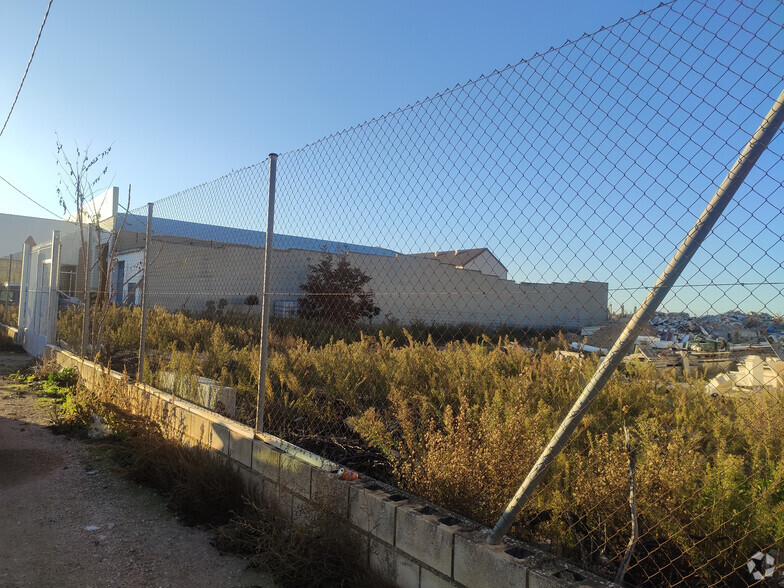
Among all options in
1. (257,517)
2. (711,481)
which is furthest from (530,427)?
(257,517)

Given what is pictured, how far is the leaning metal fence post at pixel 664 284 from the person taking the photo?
1811 millimetres

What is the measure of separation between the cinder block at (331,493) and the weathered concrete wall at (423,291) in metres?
1.18

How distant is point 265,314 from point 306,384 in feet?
4.85

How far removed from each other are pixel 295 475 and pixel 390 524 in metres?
0.92

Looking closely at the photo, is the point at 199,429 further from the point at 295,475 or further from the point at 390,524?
the point at 390,524

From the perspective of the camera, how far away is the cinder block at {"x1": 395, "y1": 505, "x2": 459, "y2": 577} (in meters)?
2.51

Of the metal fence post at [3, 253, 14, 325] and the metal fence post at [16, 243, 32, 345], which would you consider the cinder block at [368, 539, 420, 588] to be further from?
the metal fence post at [3, 253, 14, 325]

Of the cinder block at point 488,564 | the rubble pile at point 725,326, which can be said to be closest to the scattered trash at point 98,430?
the cinder block at point 488,564

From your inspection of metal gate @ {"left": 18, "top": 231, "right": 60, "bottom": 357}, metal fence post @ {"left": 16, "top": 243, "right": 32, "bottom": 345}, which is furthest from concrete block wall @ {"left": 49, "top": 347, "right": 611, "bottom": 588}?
metal fence post @ {"left": 16, "top": 243, "right": 32, "bottom": 345}

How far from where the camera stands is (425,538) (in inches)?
103

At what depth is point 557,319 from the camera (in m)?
2.80

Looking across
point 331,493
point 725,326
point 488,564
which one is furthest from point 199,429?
point 725,326

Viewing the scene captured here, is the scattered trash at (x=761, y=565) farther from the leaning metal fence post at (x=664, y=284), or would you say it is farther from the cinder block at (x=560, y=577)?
the leaning metal fence post at (x=664, y=284)

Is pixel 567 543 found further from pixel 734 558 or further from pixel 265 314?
pixel 265 314
